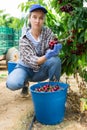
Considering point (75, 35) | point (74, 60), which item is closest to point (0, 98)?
point (74, 60)

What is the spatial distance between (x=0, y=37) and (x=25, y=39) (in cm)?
370

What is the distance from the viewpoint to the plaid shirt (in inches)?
120

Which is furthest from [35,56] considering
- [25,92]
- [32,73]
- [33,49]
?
[25,92]

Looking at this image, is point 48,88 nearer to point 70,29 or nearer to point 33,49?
point 33,49

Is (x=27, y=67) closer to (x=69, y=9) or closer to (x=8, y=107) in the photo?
(x=8, y=107)

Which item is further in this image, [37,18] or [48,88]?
[37,18]

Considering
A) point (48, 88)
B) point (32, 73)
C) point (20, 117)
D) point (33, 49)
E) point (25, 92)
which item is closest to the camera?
point (48, 88)

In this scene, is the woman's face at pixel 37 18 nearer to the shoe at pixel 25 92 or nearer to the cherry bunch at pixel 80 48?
the cherry bunch at pixel 80 48

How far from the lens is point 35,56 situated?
9.91 ft

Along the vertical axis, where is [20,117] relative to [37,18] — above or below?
below

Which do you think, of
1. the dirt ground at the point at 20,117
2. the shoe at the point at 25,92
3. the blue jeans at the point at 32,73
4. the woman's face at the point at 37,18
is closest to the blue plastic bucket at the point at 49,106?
the dirt ground at the point at 20,117

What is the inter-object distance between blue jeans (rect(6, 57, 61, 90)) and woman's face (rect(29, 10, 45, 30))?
0.39 meters

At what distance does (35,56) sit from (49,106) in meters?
0.56

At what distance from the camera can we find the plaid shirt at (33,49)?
304 cm
